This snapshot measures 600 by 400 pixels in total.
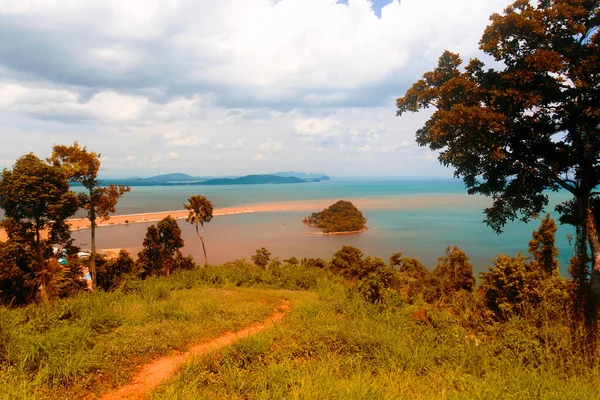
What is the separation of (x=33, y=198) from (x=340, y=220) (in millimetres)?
66306

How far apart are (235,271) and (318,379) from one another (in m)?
9.20

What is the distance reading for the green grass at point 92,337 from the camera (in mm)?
3953

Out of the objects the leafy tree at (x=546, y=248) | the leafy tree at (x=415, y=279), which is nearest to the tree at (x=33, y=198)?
the leafy tree at (x=415, y=279)

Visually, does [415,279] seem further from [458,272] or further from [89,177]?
[89,177]

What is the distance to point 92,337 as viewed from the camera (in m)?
5.11

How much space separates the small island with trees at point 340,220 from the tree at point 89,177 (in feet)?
190

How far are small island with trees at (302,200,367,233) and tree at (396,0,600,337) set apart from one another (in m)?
68.3

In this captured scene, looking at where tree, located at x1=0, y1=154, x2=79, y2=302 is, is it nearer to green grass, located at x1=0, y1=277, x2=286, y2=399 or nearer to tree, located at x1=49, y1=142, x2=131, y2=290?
tree, located at x1=49, y1=142, x2=131, y2=290

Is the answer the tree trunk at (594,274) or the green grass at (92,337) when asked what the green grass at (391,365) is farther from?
the tree trunk at (594,274)

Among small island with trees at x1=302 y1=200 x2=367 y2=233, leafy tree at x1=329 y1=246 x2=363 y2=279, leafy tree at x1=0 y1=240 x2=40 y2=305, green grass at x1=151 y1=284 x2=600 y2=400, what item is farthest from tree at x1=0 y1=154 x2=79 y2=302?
small island with trees at x1=302 y1=200 x2=367 y2=233

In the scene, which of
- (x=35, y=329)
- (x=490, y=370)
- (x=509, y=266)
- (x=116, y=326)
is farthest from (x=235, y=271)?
(x=490, y=370)

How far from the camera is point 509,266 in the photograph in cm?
900

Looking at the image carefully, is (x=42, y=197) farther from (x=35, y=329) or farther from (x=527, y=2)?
(x=527, y=2)

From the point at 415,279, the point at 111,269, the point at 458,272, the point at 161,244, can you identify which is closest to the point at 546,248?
the point at 458,272
